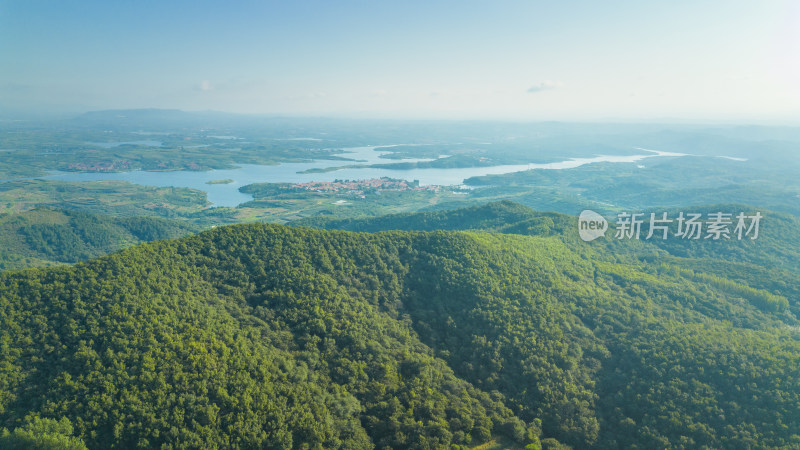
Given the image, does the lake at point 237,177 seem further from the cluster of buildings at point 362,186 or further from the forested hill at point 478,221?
the forested hill at point 478,221

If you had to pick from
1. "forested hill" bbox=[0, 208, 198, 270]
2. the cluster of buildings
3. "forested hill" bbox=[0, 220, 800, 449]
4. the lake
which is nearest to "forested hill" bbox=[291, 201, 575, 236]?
"forested hill" bbox=[0, 220, 800, 449]

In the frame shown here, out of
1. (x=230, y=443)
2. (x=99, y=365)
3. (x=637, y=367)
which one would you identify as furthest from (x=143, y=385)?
(x=637, y=367)

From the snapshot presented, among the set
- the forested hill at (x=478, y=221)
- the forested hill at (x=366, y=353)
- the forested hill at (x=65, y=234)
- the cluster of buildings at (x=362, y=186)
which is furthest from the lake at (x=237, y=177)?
the forested hill at (x=366, y=353)

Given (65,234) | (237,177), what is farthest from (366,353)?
(237,177)

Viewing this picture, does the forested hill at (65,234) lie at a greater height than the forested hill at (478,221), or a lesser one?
lesser

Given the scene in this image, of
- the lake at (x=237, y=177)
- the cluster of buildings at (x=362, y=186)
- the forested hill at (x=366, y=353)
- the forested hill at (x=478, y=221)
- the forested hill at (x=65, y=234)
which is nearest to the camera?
the forested hill at (x=366, y=353)

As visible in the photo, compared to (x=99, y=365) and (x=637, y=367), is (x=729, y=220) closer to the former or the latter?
(x=637, y=367)

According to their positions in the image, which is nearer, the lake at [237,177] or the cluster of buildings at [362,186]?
the cluster of buildings at [362,186]

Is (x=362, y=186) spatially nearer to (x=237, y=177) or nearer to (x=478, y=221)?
(x=237, y=177)
